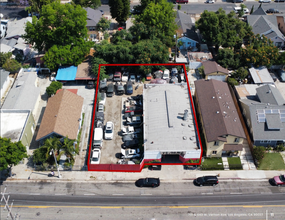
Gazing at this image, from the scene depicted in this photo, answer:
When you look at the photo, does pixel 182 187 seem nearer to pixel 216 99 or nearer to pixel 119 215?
pixel 119 215

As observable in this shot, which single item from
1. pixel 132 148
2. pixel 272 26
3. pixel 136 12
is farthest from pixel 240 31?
pixel 132 148

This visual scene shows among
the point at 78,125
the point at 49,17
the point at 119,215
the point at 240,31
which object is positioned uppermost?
the point at 49,17

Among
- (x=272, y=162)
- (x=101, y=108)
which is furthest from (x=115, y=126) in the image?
(x=272, y=162)

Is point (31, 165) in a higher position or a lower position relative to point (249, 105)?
lower

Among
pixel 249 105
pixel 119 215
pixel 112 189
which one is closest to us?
pixel 119 215

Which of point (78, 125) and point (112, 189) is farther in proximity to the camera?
point (78, 125)

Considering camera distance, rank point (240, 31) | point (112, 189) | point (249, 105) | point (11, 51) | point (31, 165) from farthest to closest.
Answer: point (11, 51) → point (240, 31) → point (249, 105) → point (31, 165) → point (112, 189)

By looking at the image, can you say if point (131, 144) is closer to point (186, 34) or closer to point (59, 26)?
point (59, 26)
